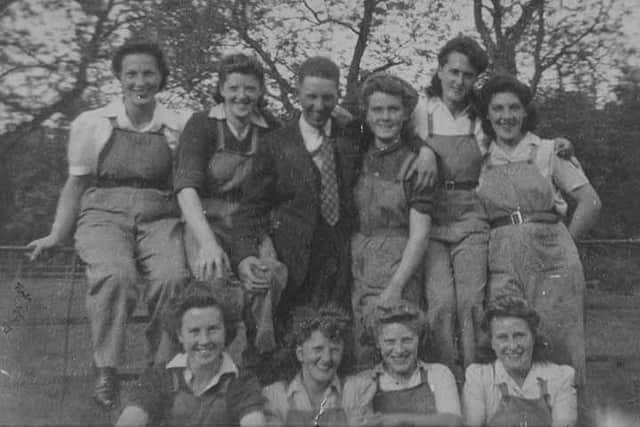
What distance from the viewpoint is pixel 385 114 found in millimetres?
3508

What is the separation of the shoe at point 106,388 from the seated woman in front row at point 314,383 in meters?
0.65

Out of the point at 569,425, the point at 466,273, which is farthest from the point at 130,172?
the point at 569,425

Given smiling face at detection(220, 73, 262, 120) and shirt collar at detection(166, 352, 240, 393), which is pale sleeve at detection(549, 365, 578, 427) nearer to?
shirt collar at detection(166, 352, 240, 393)

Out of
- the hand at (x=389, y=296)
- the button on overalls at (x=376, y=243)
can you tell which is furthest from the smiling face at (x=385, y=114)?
the hand at (x=389, y=296)

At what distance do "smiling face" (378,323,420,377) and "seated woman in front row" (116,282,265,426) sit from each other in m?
0.57

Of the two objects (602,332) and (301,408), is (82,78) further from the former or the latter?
(602,332)

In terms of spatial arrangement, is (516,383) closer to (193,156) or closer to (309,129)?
(309,129)

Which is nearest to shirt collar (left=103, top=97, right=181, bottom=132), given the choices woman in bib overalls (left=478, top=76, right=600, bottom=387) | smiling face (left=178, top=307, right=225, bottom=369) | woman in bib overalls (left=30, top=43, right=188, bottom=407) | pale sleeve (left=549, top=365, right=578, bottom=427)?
woman in bib overalls (left=30, top=43, right=188, bottom=407)

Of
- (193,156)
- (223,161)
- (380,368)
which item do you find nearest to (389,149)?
(223,161)

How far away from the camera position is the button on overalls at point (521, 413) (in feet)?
10.3

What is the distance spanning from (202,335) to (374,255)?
91cm

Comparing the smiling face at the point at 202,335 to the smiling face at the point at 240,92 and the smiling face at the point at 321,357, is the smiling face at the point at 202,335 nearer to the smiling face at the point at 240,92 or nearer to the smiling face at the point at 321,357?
the smiling face at the point at 321,357

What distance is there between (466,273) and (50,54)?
4.60 m

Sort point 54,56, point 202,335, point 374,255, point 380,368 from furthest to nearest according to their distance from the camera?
1. point 54,56
2. point 374,255
3. point 380,368
4. point 202,335
